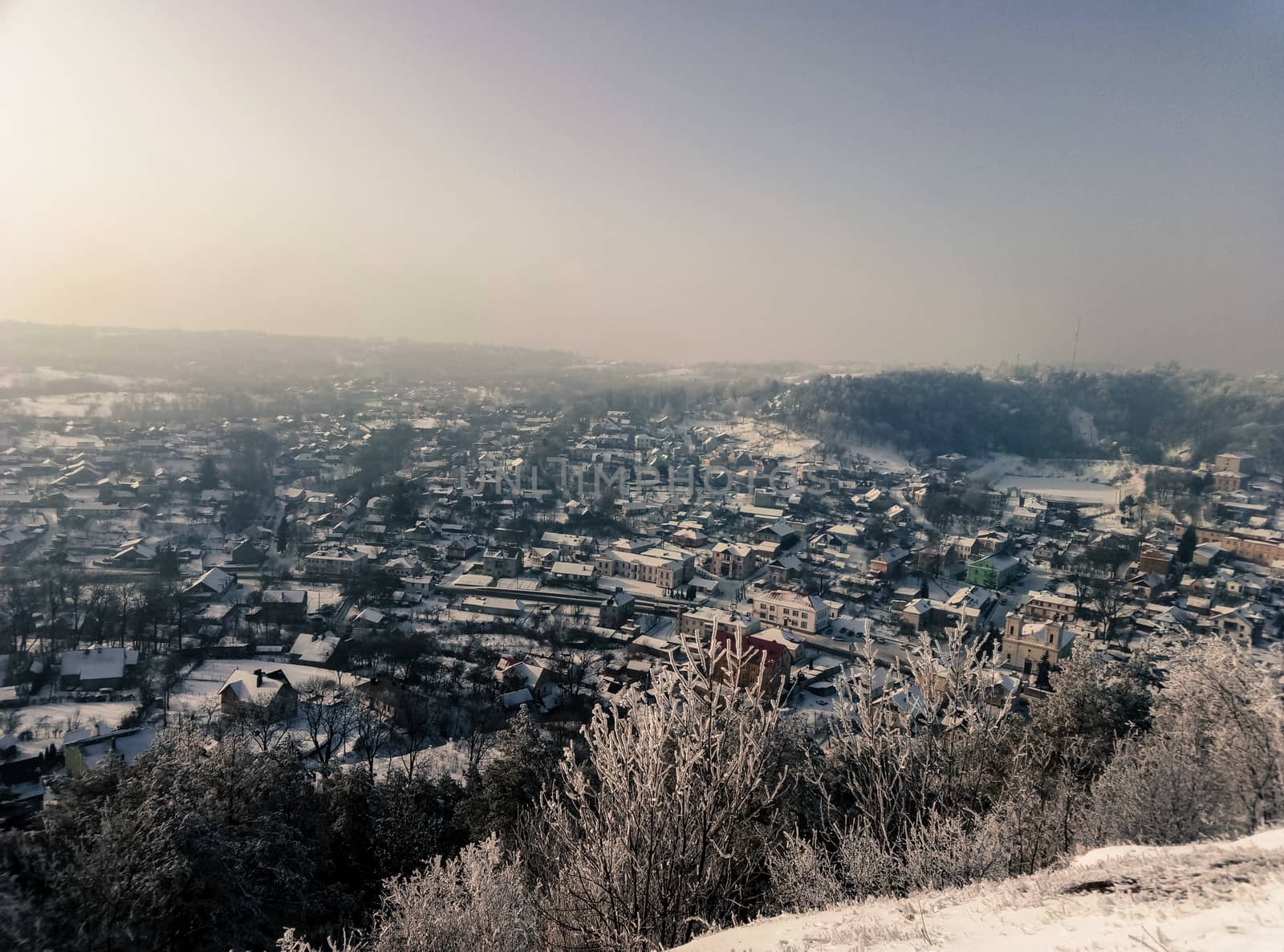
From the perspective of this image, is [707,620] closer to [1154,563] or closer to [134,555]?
[1154,563]

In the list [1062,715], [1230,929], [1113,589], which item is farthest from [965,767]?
[1113,589]

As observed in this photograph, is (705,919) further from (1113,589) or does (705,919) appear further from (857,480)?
(857,480)

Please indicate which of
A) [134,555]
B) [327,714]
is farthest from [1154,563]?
[134,555]

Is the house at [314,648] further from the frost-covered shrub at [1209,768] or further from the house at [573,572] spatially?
the frost-covered shrub at [1209,768]

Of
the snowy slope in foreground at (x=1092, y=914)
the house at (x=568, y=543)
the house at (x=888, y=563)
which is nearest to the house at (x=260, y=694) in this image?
the snowy slope in foreground at (x=1092, y=914)

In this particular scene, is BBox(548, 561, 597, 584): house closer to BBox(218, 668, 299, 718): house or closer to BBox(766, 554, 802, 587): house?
BBox(766, 554, 802, 587): house

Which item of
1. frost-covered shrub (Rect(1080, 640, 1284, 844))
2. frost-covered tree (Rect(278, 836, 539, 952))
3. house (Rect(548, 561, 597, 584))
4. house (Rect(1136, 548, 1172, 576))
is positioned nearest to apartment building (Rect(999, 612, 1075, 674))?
house (Rect(1136, 548, 1172, 576))
